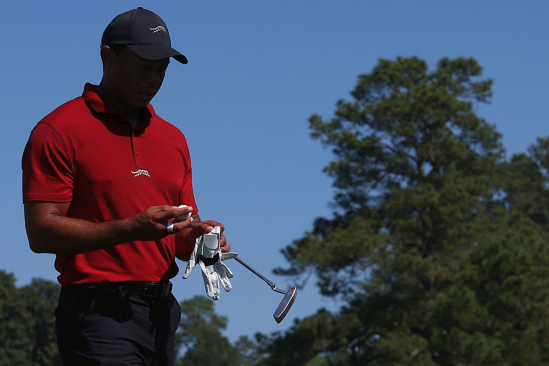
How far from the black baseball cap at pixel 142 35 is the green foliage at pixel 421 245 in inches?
1022

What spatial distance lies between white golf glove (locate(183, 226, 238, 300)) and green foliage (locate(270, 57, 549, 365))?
25.7 metres

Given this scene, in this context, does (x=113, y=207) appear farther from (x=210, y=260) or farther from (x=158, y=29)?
(x=158, y=29)

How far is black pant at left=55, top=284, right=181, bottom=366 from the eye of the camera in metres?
3.74

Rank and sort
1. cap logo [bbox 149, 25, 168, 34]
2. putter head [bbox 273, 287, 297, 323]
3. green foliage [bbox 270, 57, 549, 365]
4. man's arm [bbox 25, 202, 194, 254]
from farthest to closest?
1. green foliage [bbox 270, 57, 549, 365]
2. putter head [bbox 273, 287, 297, 323]
3. cap logo [bbox 149, 25, 168, 34]
4. man's arm [bbox 25, 202, 194, 254]

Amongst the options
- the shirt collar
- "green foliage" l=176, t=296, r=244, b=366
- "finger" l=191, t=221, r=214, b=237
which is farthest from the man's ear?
"green foliage" l=176, t=296, r=244, b=366

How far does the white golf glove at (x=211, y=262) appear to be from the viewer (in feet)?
13.1

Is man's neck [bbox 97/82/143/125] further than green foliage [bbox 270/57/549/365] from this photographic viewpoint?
No

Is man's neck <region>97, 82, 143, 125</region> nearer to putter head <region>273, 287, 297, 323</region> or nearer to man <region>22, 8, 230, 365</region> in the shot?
A: man <region>22, 8, 230, 365</region>

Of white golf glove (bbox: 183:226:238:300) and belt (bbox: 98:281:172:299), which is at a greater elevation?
white golf glove (bbox: 183:226:238:300)

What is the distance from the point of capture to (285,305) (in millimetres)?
4105

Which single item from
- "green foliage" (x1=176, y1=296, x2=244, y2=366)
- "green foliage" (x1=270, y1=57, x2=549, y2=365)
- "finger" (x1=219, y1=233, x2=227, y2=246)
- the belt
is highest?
"green foliage" (x1=176, y1=296, x2=244, y2=366)

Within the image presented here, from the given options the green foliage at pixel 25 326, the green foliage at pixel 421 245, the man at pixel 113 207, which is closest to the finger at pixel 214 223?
the man at pixel 113 207

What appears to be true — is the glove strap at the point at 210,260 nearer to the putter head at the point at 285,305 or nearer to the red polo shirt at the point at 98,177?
the red polo shirt at the point at 98,177

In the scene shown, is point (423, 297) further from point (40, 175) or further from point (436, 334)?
point (40, 175)
